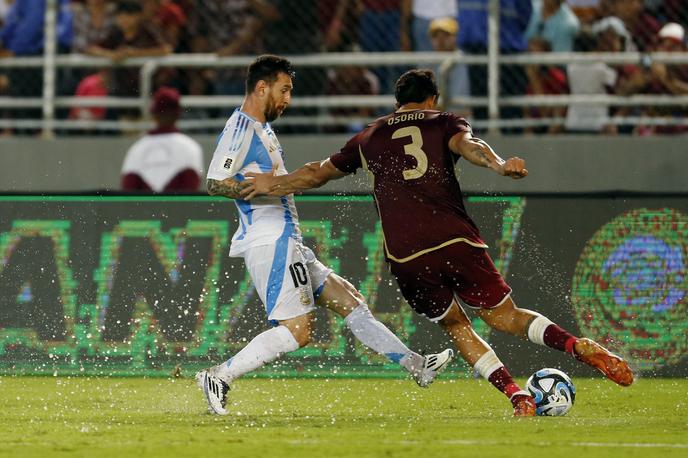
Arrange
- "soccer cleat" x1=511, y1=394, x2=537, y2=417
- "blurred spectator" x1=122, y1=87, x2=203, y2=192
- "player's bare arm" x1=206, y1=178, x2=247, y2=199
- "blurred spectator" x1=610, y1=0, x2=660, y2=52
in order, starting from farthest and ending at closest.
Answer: "blurred spectator" x1=610, y1=0, x2=660, y2=52 → "blurred spectator" x1=122, y1=87, x2=203, y2=192 → "player's bare arm" x1=206, y1=178, x2=247, y2=199 → "soccer cleat" x1=511, y1=394, x2=537, y2=417

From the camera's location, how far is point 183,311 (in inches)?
441

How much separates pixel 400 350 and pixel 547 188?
4.44 m

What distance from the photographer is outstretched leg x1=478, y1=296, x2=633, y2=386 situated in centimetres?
837

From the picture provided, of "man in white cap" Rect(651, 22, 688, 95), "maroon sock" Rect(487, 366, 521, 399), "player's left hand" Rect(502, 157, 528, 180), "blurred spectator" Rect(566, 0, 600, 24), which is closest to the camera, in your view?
"player's left hand" Rect(502, 157, 528, 180)

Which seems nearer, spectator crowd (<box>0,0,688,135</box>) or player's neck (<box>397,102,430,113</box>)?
player's neck (<box>397,102,430,113</box>)

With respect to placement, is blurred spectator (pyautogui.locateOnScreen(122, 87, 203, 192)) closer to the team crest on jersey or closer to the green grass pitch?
the green grass pitch

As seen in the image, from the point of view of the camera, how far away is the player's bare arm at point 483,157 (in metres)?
7.94

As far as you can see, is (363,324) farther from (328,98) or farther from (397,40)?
(397,40)

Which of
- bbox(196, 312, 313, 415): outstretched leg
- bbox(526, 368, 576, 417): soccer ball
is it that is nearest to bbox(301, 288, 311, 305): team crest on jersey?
bbox(196, 312, 313, 415): outstretched leg

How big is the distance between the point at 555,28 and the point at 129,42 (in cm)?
417

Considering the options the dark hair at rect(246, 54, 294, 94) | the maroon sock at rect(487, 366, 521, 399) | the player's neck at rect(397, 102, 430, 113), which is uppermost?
the dark hair at rect(246, 54, 294, 94)

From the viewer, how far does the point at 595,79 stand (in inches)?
523

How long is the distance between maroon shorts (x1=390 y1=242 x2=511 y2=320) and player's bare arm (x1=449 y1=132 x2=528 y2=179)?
0.60 metres

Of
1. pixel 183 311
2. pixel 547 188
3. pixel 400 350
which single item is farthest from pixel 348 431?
pixel 547 188
